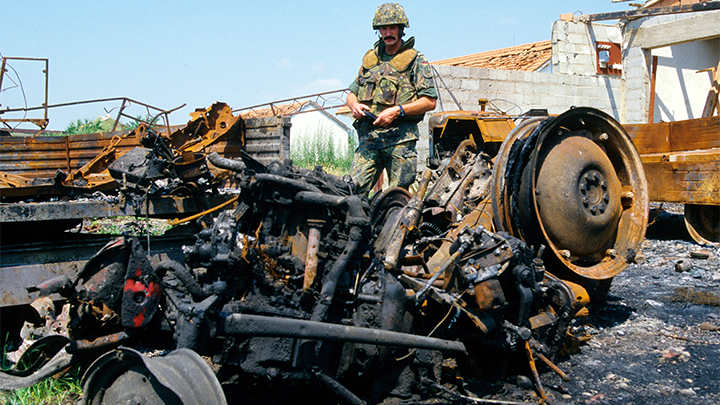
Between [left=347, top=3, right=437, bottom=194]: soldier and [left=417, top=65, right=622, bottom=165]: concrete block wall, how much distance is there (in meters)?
4.80

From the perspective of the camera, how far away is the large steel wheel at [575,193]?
350 centimetres

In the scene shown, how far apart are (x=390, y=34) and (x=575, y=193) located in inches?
83.9

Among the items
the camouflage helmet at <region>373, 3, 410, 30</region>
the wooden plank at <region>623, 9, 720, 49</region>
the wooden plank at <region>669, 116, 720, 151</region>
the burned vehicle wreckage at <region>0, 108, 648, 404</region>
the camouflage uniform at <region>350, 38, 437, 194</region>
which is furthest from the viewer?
the wooden plank at <region>623, 9, 720, 49</region>

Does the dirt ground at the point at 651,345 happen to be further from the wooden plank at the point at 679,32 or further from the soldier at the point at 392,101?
the wooden plank at the point at 679,32

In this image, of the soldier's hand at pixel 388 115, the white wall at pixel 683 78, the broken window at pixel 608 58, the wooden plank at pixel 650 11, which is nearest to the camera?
the soldier's hand at pixel 388 115

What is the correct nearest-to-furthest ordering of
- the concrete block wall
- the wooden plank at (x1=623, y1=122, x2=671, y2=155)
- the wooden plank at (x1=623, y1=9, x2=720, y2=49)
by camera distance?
1. the wooden plank at (x1=623, y1=122, x2=671, y2=155)
2. the concrete block wall
3. the wooden plank at (x1=623, y1=9, x2=720, y2=49)

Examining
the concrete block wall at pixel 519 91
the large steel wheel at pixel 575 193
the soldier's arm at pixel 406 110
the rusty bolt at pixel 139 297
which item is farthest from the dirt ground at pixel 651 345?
the concrete block wall at pixel 519 91

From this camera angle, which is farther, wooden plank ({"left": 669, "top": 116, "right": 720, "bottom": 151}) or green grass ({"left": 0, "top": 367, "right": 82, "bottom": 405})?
wooden plank ({"left": 669, "top": 116, "right": 720, "bottom": 151})

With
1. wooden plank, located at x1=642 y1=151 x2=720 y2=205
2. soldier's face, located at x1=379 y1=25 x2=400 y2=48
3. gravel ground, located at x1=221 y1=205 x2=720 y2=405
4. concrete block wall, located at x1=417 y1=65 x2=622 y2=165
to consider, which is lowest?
gravel ground, located at x1=221 y1=205 x2=720 y2=405

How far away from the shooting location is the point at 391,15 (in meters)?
4.31

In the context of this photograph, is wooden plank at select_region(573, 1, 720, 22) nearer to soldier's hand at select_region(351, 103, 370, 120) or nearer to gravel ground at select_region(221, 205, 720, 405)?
gravel ground at select_region(221, 205, 720, 405)

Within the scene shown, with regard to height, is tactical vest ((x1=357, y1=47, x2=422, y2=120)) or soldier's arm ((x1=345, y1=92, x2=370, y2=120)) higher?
tactical vest ((x1=357, y1=47, x2=422, y2=120))

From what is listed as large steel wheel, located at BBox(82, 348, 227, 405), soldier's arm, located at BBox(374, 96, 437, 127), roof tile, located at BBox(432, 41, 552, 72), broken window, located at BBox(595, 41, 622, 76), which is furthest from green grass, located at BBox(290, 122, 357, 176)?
large steel wheel, located at BBox(82, 348, 227, 405)

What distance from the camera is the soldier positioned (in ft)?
14.3
